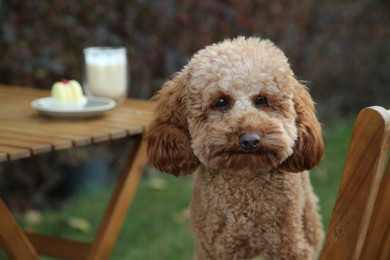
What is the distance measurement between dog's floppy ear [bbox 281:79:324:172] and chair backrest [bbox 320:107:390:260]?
1.51 ft

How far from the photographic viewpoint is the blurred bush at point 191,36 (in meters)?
4.91

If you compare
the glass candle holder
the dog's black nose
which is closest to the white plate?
the glass candle holder

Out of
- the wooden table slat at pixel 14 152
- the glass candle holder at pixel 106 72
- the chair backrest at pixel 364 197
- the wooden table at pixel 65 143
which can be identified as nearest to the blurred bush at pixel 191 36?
the wooden table at pixel 65 143

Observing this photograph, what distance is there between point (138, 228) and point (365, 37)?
4490mm

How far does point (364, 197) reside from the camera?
1698 mm

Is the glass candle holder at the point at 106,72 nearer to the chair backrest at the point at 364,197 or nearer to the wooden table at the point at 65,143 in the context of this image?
the wooden table at the point at 65,143

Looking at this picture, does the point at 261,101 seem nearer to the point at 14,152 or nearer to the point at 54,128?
the point at 14,152

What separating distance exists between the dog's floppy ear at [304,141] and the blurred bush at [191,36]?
289cm

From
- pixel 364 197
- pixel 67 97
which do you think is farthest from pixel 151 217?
pixel 364 197

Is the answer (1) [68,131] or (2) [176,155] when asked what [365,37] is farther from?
(2) [176,155]

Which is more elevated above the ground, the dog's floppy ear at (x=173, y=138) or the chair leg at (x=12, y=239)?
the dog's floppy ear at (x=173, y=138)

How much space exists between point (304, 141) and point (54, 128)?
3.89 ft

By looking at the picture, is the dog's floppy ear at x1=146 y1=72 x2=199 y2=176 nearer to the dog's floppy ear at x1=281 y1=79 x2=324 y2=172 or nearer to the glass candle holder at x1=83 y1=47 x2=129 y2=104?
the dog's floppy ear at x1=281 y1=79 x2=324 y2=172

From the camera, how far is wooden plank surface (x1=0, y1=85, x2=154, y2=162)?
9.11ft
